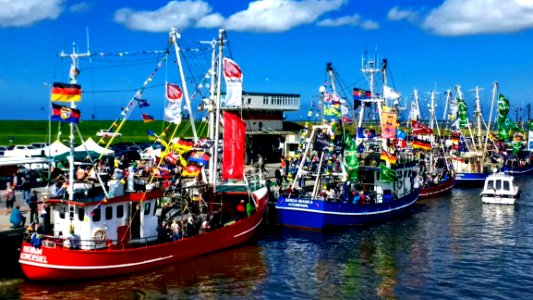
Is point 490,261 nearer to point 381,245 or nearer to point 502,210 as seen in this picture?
point 381,245

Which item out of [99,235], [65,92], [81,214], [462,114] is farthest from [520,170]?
[65,92]

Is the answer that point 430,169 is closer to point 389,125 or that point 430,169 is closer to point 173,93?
point 389,125

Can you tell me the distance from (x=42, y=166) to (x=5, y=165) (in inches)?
173

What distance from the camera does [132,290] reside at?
27.9 meters

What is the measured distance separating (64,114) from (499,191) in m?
42.1

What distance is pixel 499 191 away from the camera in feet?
182

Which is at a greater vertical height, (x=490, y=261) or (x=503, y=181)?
(x=503, y=181)

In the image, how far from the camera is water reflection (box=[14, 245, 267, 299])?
89.1 feet

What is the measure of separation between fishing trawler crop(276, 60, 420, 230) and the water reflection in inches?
332

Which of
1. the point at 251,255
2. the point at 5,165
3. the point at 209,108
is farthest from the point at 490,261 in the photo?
the point at 5,165

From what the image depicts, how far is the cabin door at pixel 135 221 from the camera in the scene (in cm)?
3136

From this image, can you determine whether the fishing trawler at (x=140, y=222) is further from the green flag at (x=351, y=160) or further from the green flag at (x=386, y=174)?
the green flag at (x=386, y=174)

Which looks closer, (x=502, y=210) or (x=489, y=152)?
(x=502, y=210)

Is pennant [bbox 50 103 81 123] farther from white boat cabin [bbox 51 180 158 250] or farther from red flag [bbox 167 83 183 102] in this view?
red flag [bbox 167 83 183 102]
